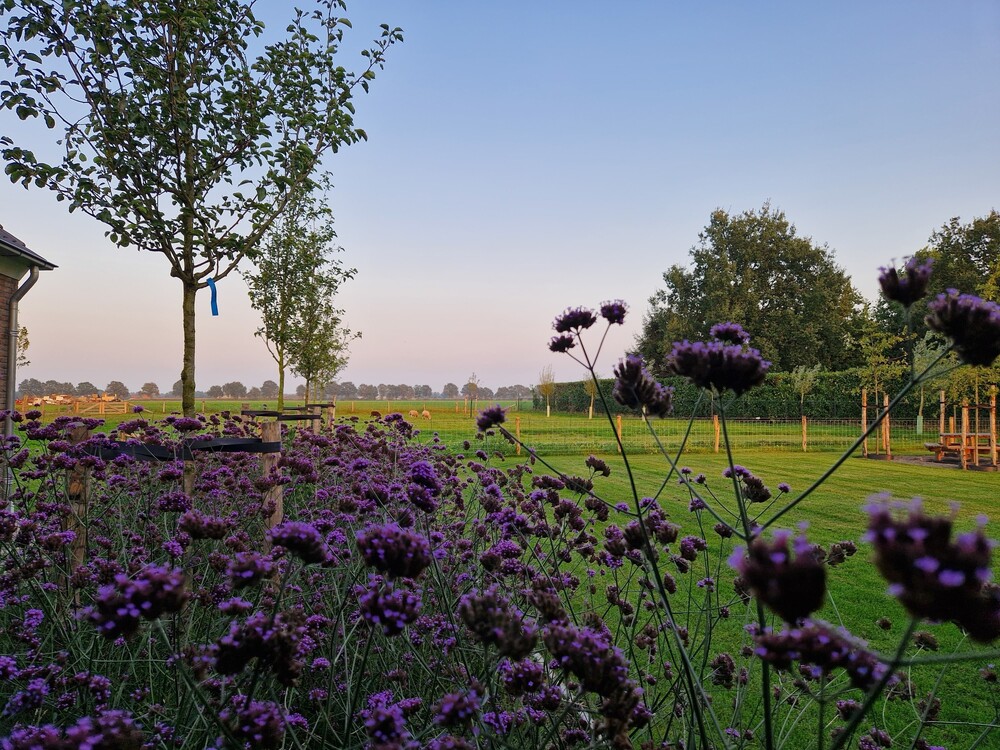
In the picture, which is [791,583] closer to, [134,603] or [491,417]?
[134,603]

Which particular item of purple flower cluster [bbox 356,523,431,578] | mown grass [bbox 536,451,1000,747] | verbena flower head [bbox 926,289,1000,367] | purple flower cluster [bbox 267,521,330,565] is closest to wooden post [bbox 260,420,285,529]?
purple flower cluster [bbox 267,521,330,565]

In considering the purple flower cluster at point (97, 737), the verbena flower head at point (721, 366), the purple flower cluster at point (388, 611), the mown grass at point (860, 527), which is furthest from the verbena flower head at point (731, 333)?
the purple flower cluster at point (97, 737)

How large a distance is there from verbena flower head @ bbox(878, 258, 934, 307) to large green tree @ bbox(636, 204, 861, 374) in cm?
4214

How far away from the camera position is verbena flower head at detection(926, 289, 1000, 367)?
1338 mm

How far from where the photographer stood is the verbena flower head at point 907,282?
1514 mm

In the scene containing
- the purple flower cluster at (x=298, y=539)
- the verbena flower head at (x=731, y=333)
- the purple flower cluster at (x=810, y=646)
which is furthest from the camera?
the verbena flower head at (x=731, y=333)

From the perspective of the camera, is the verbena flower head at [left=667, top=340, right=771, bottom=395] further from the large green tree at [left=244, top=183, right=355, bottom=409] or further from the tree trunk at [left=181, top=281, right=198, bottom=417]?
the large green tree at [left=244, top=183, right=355, bottom=409]

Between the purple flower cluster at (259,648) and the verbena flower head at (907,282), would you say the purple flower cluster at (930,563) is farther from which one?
the purple flower cluster at (259,648)

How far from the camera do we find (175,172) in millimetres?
4844

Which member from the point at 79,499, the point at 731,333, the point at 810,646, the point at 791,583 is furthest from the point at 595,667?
the point at 79,499

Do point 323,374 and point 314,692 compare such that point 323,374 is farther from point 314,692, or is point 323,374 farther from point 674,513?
point 314,692

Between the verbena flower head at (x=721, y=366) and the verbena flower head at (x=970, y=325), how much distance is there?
410 mm

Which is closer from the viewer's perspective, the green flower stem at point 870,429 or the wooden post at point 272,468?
the green flower stem at point 870,429

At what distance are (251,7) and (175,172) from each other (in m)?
1.58
